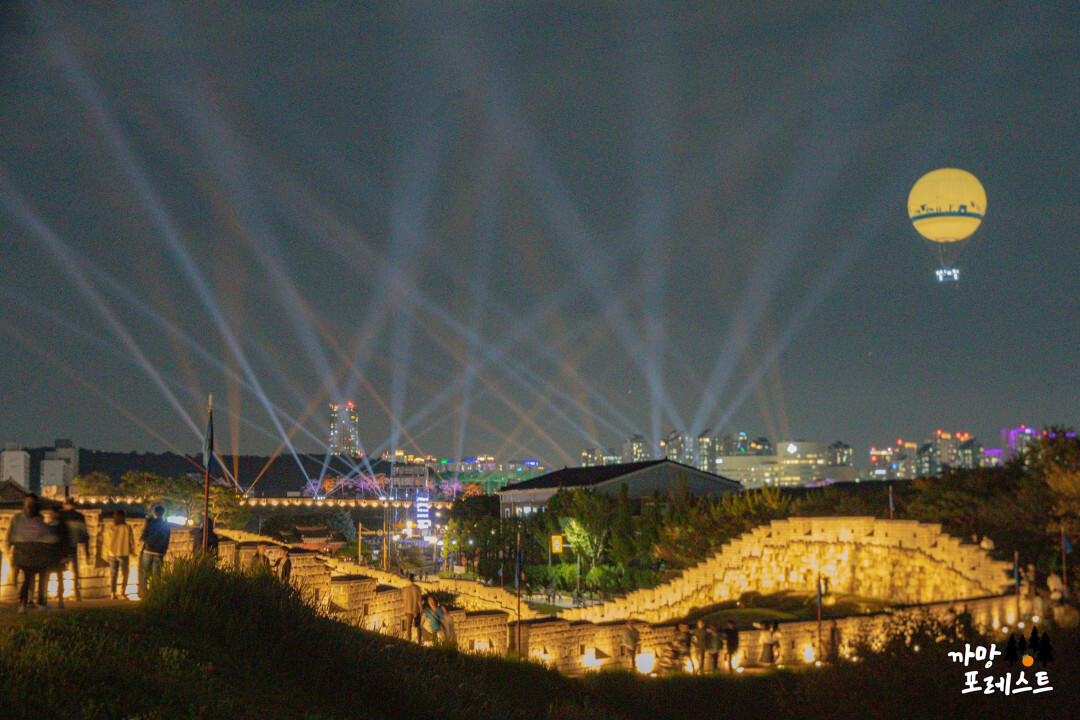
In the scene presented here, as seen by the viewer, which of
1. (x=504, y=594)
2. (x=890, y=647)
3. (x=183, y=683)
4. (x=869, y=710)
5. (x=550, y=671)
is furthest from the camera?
(x=504, y=594)

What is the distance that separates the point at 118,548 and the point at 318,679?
4482 mm

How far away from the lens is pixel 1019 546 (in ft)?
109

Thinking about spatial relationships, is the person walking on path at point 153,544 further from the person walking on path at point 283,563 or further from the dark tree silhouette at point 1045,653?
the dark tree silhouette at point 1045,653

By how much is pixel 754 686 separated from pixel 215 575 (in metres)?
14.5

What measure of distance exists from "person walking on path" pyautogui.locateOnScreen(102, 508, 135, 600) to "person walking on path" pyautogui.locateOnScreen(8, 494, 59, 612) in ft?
7.46

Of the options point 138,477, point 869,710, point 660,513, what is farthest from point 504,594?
point 138,477

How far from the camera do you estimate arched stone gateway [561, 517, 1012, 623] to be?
29.9 meters

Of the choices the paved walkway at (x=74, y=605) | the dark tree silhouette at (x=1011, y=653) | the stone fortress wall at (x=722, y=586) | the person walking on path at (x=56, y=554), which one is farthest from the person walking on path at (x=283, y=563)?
the dark tree silhouette at (x=1011, y=653)

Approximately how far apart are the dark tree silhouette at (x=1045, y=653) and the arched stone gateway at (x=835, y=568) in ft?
24.2

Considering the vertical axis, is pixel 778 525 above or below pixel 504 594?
above

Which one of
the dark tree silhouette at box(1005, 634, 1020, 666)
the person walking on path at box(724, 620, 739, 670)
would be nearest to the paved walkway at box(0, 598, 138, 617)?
the person walking on path at box(724, 620, 739, 670)

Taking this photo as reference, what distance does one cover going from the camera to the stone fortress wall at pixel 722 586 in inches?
798

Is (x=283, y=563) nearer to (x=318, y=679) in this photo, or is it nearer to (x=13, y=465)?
(x=318, y=679)

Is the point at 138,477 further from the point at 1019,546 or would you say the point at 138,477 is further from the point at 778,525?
the point at 1019,546
